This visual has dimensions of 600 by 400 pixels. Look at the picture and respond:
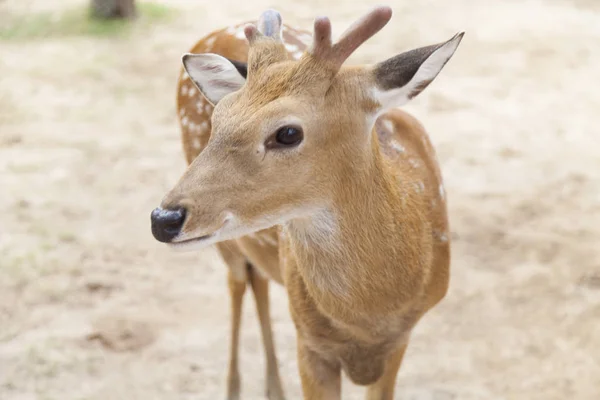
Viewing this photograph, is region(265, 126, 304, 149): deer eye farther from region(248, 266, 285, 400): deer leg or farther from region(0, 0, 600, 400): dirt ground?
region(0, 0, 600, 400): dirt ground

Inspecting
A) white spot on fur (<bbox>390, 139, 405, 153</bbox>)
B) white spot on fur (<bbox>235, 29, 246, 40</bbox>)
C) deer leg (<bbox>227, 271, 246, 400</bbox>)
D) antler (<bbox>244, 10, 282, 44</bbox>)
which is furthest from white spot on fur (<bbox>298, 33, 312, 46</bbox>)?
deer leg (<bbox>227, 271, 246, 400</bbox>)

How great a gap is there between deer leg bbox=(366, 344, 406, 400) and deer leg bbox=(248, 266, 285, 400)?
2.67 ft

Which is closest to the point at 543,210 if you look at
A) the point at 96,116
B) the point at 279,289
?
the point at 279,289

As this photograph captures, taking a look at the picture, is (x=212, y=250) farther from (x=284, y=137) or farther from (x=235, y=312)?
(x=284, y=137)

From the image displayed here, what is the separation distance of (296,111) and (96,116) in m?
5.17

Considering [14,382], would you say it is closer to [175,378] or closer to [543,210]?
[175,378]

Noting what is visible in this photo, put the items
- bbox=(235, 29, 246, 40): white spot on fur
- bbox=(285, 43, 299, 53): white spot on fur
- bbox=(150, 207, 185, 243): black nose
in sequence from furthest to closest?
bbox=(235, 29, 246, 40): white spot on fur
bbox=(285, 43, 299, 53): white spot on fur
bbox=(150, 207, 185, 243): black nose

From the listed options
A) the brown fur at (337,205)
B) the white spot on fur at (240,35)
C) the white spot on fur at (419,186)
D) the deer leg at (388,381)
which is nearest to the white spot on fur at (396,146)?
the brown fur at (337,205)

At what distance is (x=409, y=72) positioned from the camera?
2.37 meters

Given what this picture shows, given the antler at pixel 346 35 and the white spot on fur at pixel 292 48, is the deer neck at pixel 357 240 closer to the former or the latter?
the antler at pixel 346 35

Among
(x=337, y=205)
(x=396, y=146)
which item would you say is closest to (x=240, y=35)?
(x=396, y=146)

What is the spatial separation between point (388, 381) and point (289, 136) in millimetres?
1356

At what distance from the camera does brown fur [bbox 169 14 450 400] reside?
7.84ft

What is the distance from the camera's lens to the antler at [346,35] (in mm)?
2416
